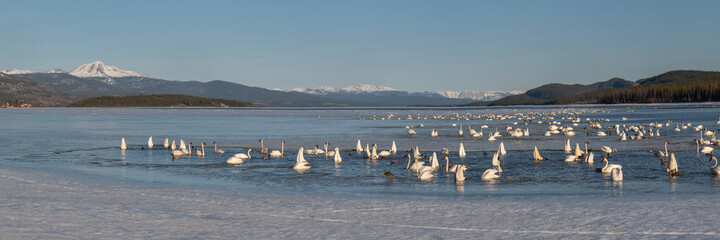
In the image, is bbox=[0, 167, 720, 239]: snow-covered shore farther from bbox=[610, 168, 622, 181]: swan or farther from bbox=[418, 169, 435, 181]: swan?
bbox=[418, 169, 435, 181]: swan

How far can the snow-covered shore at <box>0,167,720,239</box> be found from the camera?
1169 centimetres

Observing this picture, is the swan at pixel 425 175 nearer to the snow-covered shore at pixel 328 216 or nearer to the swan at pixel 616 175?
the snow-covered shore at pixel 328 216

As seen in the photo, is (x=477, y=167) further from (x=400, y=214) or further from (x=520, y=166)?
(x=400, y=214)

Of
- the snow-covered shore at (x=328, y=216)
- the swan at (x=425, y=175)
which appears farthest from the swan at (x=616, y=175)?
the swan at (x=425, y=175)

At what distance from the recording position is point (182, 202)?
1536 cm

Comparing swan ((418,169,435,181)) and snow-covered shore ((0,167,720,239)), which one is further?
swan ((418,169,435,181))

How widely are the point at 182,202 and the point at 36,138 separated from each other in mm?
29518

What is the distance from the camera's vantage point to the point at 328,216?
13422 mm

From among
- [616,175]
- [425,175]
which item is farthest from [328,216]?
[616,175]

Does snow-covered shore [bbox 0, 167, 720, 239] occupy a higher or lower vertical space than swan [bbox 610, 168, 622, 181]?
lower

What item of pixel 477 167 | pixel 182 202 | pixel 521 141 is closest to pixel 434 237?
pixel 182 202

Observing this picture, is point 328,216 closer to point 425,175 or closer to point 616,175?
point 425,175

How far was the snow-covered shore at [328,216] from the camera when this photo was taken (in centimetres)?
1169

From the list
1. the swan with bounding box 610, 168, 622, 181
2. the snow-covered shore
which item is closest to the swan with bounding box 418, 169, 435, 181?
the snow-covered shore
